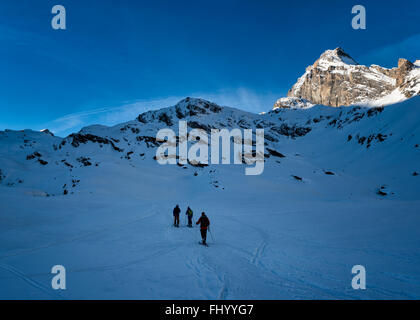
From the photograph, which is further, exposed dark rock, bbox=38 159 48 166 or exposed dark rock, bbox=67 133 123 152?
exposed dark rock, bbox=67 133 123 152

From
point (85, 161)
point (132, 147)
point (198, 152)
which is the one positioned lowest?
point (85, 161)

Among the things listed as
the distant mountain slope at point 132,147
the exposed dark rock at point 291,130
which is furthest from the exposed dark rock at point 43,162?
the exposed dark rock at point 291,130

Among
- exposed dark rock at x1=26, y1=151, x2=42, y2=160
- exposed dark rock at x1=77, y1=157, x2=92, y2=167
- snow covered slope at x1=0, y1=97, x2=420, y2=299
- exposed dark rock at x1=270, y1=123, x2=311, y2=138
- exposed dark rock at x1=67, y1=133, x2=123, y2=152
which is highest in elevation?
exposed dark rock at x1=270, y1=123, x2=311, y2=138

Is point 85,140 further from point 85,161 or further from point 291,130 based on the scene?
point 291,130

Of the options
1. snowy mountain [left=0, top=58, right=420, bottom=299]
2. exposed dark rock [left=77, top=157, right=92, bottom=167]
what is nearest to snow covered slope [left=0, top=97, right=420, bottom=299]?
snowy mountain [left=0, top=58, right=420, bottom=299]

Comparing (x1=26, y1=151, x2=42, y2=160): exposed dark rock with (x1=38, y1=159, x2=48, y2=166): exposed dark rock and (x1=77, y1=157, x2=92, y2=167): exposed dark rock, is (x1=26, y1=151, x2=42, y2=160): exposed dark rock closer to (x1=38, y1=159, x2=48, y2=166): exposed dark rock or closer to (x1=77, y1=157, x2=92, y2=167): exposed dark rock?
(x1=38, y1=159, x2=48, y2=166): exposed dark rock

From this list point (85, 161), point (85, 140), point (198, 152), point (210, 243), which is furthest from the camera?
point (85, 140)

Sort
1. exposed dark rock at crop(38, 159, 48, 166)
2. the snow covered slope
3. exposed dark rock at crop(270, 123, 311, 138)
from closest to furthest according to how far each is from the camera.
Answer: the snow covered slope → exposed dark rock at crop(38, 159, 48, 166) → exposed dark rock at crop(270, 123, 311, 138)

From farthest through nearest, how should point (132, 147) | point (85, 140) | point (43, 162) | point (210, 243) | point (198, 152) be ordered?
point (132, 147)
point (85, 140)
point (198, 152)
point (43, 162)
point (210, 243)

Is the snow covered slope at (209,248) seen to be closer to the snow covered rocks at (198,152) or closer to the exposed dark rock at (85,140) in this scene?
the snow covered rocks at (198,152)

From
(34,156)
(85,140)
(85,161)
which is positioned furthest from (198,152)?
(34,156)

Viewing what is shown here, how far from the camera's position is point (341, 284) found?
552cm
